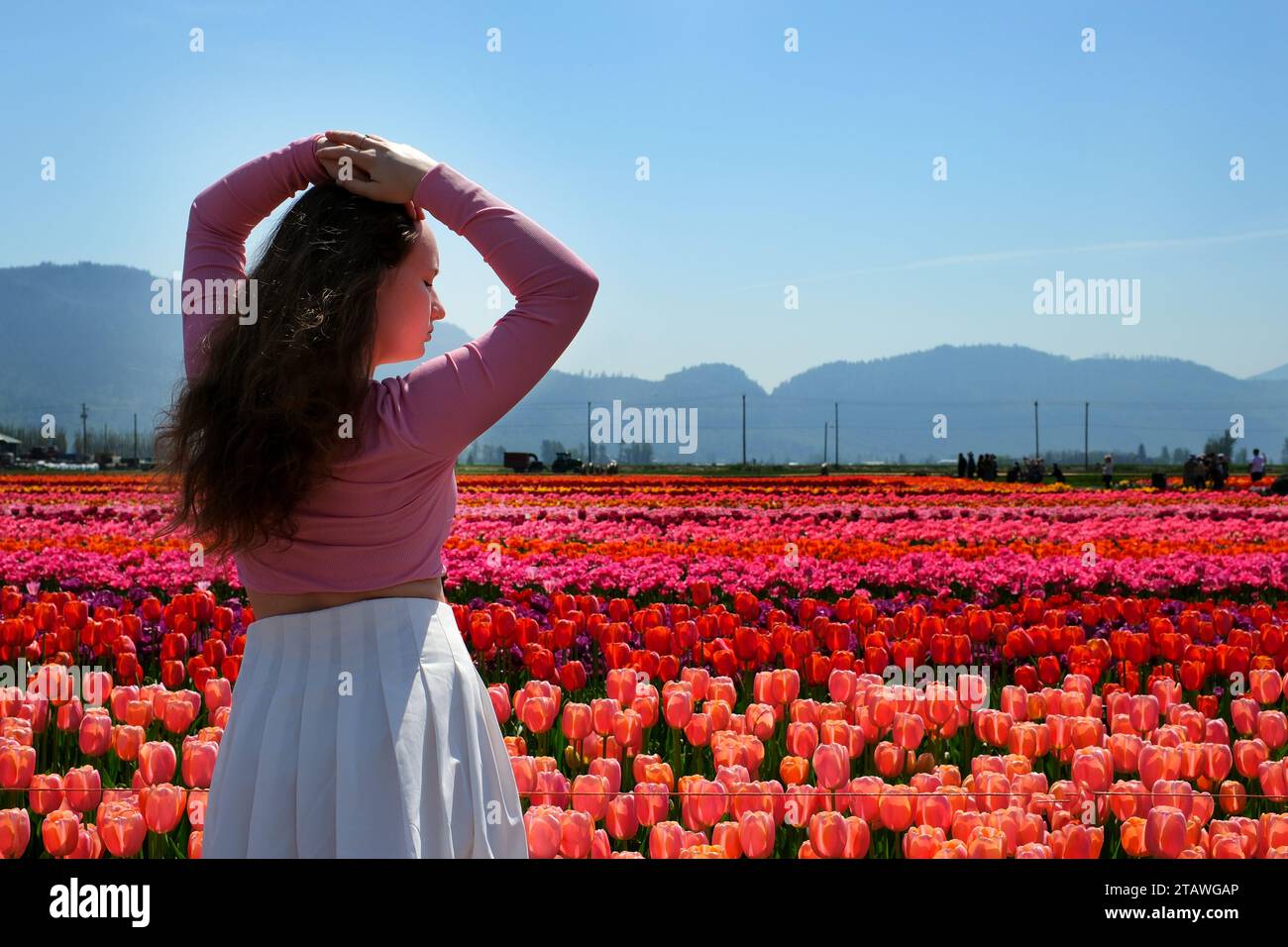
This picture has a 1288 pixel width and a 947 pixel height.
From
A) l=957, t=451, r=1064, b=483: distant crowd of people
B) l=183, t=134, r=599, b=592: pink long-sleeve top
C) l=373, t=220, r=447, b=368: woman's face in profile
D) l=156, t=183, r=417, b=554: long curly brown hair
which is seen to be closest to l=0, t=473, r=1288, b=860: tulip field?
l=156, t=183, r=417, b=554: long curly brown hair

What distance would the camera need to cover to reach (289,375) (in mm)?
2041

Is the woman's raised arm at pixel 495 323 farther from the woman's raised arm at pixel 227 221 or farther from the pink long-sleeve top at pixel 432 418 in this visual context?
the woman's raised arm at pixel 227 221

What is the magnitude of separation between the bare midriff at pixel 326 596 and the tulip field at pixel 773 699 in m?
0.35

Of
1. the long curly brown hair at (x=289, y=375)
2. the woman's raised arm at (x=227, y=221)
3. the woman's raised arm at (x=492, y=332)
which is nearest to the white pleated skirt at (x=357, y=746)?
the long curly brown hair at (x=289, y=375)

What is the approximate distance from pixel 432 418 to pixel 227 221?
79 centimetres

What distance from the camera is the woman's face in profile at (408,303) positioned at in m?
2.16

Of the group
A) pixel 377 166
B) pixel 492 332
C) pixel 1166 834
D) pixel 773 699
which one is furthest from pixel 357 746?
pixel 773 699

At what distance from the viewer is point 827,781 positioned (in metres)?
3.53

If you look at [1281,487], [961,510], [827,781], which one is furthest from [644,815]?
[1281,487]

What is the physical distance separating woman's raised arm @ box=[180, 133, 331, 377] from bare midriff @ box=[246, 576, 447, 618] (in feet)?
1.57

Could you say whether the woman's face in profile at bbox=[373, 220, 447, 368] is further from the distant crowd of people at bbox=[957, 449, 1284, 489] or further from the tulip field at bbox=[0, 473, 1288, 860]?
the distant crowd of people at bbox=[957, 449, 1284, 489]

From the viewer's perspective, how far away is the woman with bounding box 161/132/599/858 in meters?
2.05
